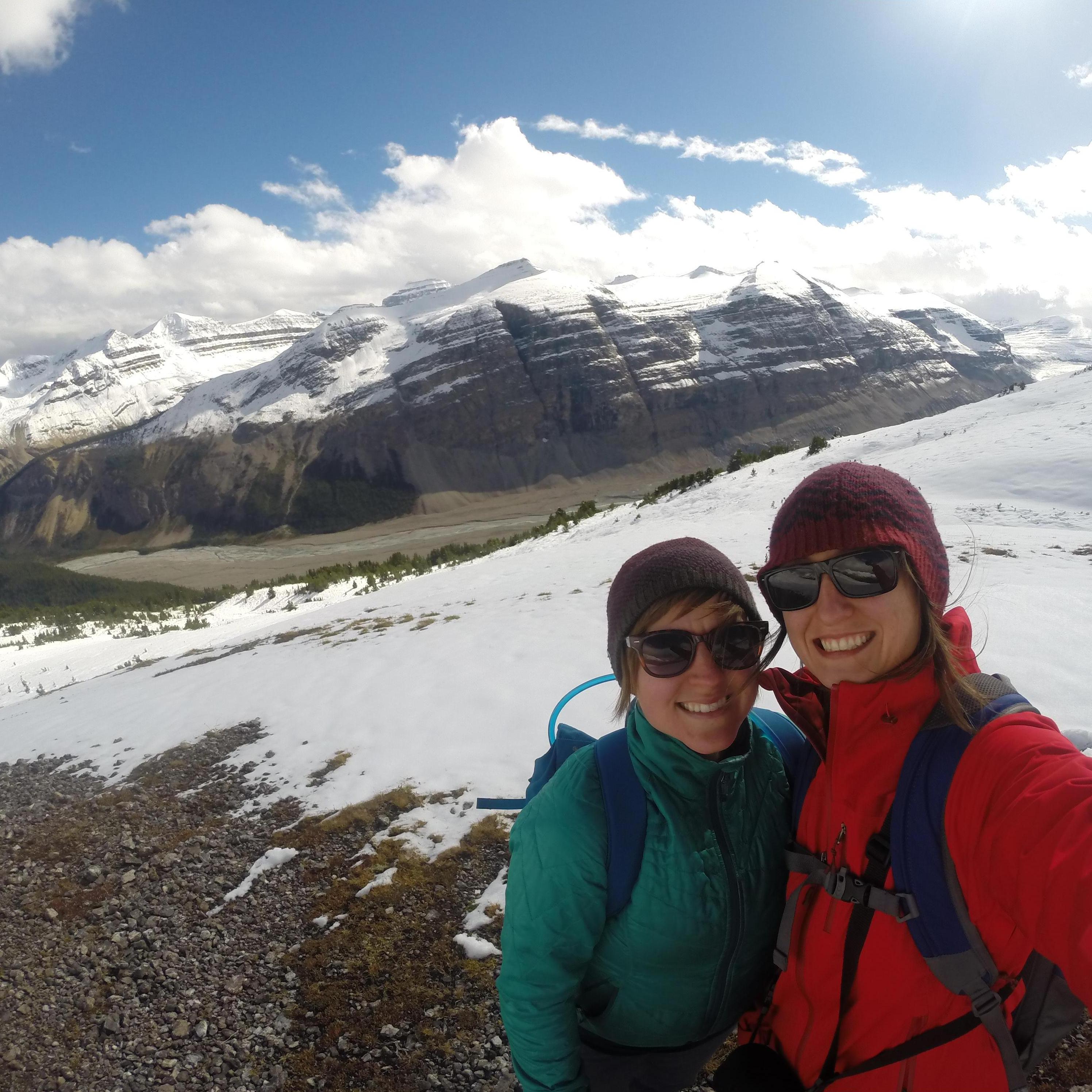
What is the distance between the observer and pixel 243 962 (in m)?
4.51

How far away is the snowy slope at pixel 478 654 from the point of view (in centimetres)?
708

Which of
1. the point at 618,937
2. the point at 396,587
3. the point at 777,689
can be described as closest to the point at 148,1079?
the point at 618,937

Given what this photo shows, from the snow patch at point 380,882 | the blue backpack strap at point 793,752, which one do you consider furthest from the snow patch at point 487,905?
the blue backpack strap at point 793,752

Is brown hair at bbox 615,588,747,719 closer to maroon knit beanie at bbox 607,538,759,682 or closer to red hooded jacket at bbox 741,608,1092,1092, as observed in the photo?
maroon knit beanie at bbox 607,538,759,682

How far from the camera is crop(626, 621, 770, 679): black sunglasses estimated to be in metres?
2.06

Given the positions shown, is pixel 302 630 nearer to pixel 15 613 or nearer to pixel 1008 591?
pixel 1008 591

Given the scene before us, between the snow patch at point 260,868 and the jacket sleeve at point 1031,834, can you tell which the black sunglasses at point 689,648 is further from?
the snow patch at point 260,868

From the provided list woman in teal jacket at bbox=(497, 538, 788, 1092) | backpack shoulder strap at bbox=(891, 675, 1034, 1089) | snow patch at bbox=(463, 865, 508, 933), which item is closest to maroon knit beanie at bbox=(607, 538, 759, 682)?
woman in teal jacket at bbox=(497, 538, 788, 1092)

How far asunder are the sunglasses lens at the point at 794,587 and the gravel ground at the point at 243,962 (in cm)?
295

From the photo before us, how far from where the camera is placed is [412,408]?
15650cm

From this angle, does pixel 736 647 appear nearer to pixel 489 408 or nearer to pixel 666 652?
pixel 666 652

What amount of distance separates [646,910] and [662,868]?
128mm

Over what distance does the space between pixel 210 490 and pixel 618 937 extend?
175 m

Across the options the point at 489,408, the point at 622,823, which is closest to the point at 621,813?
the point at 622,823
